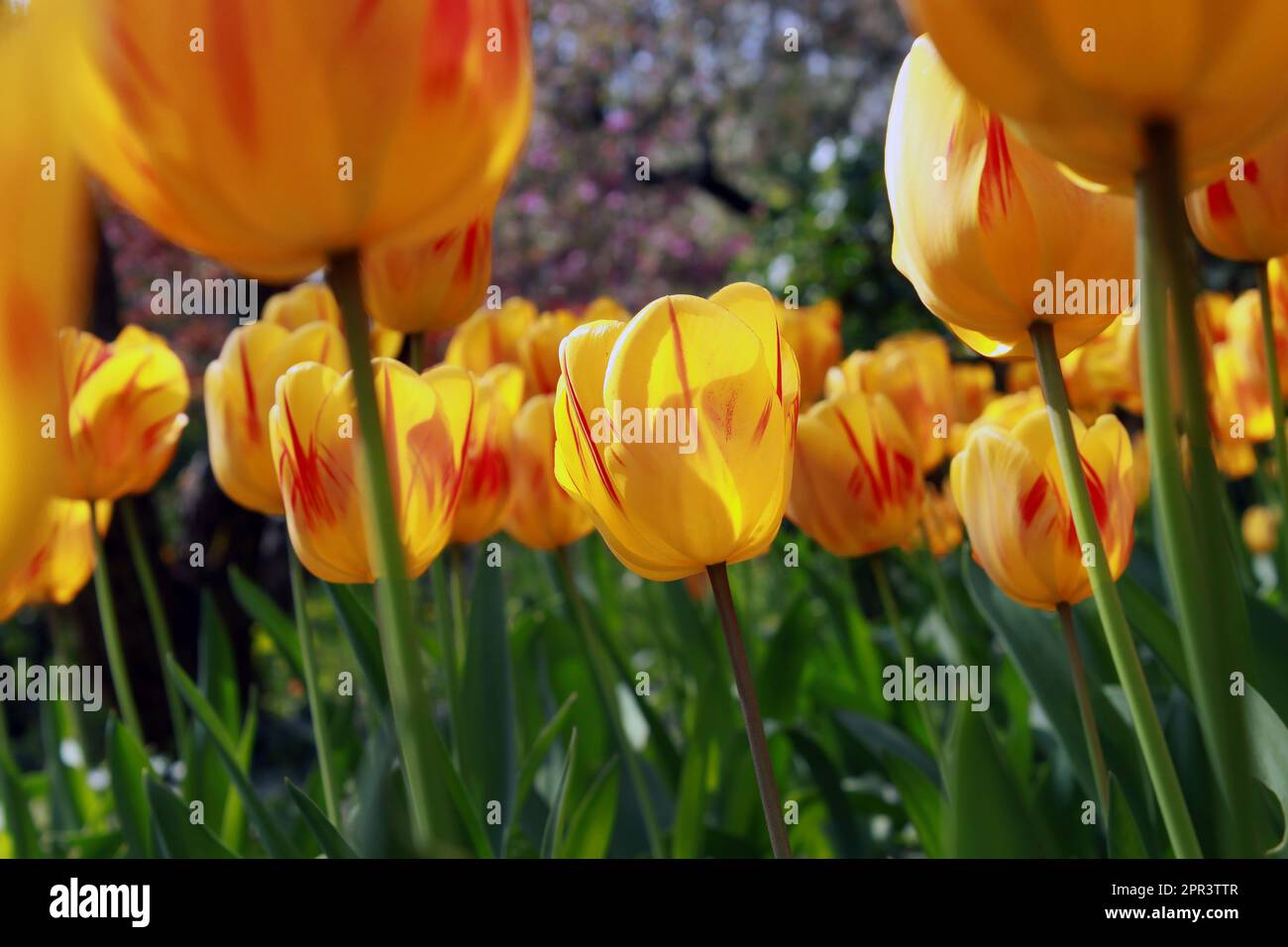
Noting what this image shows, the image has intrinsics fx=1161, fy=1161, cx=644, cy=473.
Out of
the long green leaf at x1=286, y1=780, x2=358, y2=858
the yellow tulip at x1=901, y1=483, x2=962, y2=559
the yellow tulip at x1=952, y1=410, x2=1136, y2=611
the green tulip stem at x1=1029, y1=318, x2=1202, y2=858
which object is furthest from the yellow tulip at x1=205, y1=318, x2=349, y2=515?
the yellow tulip at x1=901, y1=483, x2=962, y2=559

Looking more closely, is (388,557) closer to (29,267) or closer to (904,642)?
(29,267)

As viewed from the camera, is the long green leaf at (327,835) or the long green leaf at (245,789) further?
the long green leaf at (245,789)

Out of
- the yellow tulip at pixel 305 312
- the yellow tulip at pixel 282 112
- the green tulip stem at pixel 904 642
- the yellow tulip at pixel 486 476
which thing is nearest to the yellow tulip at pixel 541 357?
the yellow tulip at pixel 305 312

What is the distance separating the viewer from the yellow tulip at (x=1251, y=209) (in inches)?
30.8

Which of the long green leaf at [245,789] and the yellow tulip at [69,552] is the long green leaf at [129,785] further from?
the yellow tulip at [69,552]

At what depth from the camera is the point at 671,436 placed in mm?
567

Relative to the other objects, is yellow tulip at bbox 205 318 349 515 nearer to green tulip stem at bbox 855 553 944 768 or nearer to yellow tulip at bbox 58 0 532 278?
green tulip stem at bbox 855 553 944 768

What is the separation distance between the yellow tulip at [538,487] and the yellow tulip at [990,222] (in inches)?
25.7

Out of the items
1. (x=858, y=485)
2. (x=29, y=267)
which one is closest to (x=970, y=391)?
(x=858, y=485)

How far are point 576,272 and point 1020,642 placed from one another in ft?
22.4

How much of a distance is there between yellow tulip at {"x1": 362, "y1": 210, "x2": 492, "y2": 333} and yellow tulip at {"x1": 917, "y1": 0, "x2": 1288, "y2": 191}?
588 mm

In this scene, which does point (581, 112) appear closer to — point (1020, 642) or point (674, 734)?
point (674, 734)

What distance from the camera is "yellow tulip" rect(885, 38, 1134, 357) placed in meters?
0.54
